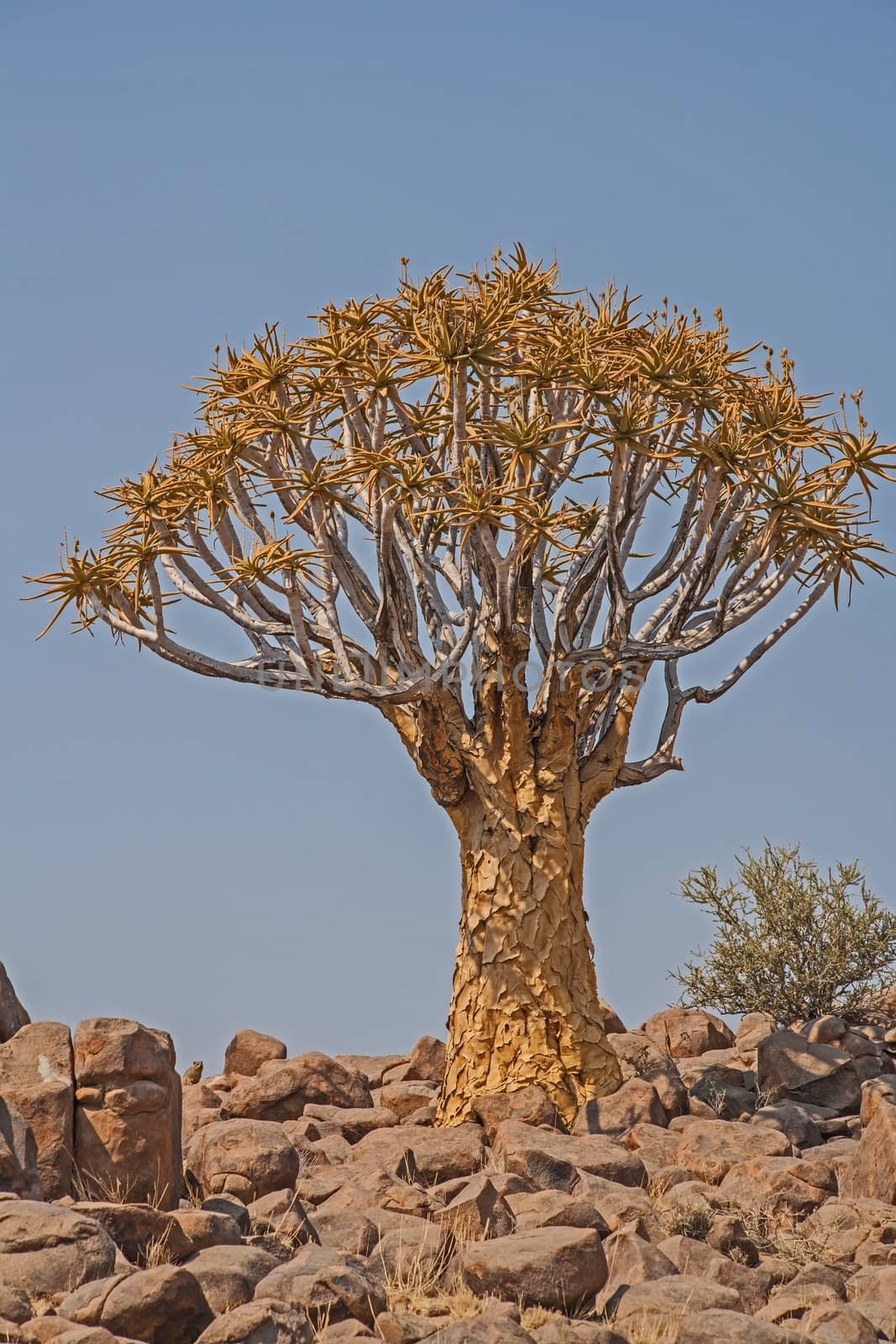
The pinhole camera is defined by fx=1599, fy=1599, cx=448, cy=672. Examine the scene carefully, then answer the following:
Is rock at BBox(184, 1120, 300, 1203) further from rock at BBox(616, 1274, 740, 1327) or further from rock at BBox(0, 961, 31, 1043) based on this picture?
rock at BBox(616, 1274, 740, 1327)

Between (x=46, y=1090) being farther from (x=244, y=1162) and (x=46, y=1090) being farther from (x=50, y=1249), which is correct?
(x=50, y=1249)

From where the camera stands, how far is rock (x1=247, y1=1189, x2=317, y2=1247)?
24.6 ft

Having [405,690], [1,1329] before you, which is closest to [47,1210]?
[1,1329]

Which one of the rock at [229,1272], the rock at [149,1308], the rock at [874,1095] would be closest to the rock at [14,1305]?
the rock at [149,1308]

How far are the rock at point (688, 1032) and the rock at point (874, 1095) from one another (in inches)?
141

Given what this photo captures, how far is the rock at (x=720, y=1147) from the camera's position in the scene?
9328 millimetres

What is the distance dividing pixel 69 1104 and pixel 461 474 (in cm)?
467

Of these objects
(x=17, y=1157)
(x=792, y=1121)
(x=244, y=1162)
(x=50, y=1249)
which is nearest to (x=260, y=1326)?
(x=50, y=1249)

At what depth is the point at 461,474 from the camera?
34.4 feet

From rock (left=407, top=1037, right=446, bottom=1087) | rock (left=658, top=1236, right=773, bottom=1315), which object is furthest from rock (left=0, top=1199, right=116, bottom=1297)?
rock (left=407, top=1037, right=446, bottom=1087)

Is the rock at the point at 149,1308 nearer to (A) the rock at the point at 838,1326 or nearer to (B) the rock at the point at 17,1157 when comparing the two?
(B) the rock at the point at 17,1157

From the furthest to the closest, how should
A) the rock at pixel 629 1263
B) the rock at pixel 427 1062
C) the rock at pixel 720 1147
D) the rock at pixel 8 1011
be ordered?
the rock at pixel 427 1062 < the rock at pixel 720 1147 < the rock at pixel 8 1011 < the rock at pixel 629 1263

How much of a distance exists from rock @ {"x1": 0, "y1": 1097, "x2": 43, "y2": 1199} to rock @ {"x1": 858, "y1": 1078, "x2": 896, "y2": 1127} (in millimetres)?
4743

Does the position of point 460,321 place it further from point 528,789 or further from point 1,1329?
point 1,1329
